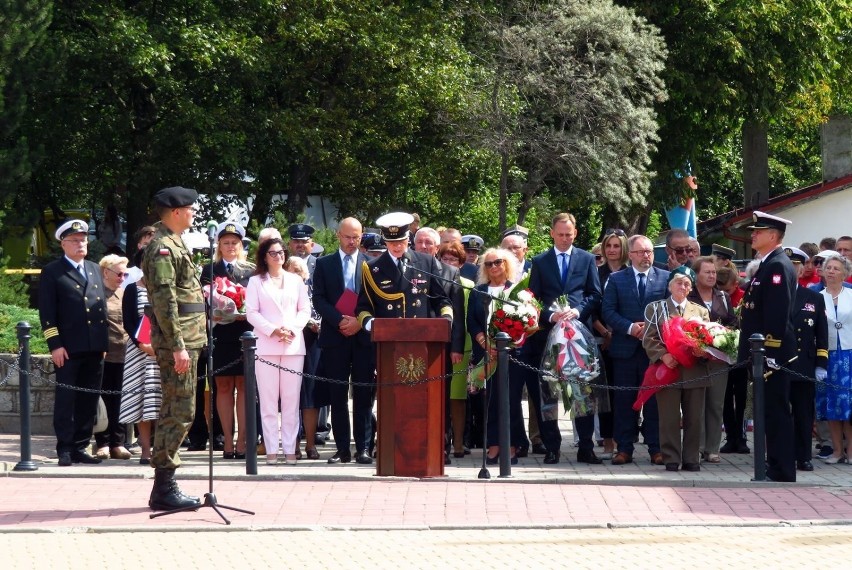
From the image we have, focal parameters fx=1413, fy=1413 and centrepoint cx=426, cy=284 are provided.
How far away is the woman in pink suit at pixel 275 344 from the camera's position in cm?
1261

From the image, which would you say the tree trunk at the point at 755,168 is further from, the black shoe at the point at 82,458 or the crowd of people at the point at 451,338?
the black shoe at the point at 82,458

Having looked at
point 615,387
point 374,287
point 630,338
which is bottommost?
point 615,387

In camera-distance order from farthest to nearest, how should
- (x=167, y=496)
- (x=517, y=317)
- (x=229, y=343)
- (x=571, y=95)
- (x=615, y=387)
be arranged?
(x=571, y=95)
(x=229, y=343)
(x=517, y=317)
(x=615, y=387)
(x=167, y=496)

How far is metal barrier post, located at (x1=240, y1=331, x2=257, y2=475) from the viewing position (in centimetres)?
1169

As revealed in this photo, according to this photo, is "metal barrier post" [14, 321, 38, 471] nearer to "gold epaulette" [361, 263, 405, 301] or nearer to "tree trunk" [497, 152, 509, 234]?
"gold epaulette" [361, 263, 405, 301]

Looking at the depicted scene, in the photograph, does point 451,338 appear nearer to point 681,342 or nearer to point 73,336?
point 681,342

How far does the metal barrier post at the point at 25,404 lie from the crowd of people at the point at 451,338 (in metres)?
0.25

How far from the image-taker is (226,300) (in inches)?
505

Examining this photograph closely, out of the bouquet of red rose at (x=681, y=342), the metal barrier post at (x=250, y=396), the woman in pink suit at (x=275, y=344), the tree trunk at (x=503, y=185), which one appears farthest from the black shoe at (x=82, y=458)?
the tree trunk at (x=503, y=185)

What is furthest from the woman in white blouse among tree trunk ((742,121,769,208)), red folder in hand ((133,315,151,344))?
tree trunk ((742,121,769,208))

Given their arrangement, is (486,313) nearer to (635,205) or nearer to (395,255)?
(395,255)

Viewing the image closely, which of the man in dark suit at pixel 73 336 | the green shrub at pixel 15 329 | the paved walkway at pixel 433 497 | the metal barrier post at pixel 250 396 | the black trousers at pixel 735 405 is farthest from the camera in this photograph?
Result: the green shrub at pixel 15 329

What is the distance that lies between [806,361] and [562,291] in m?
2.24

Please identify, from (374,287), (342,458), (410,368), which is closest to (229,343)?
(342,458)
